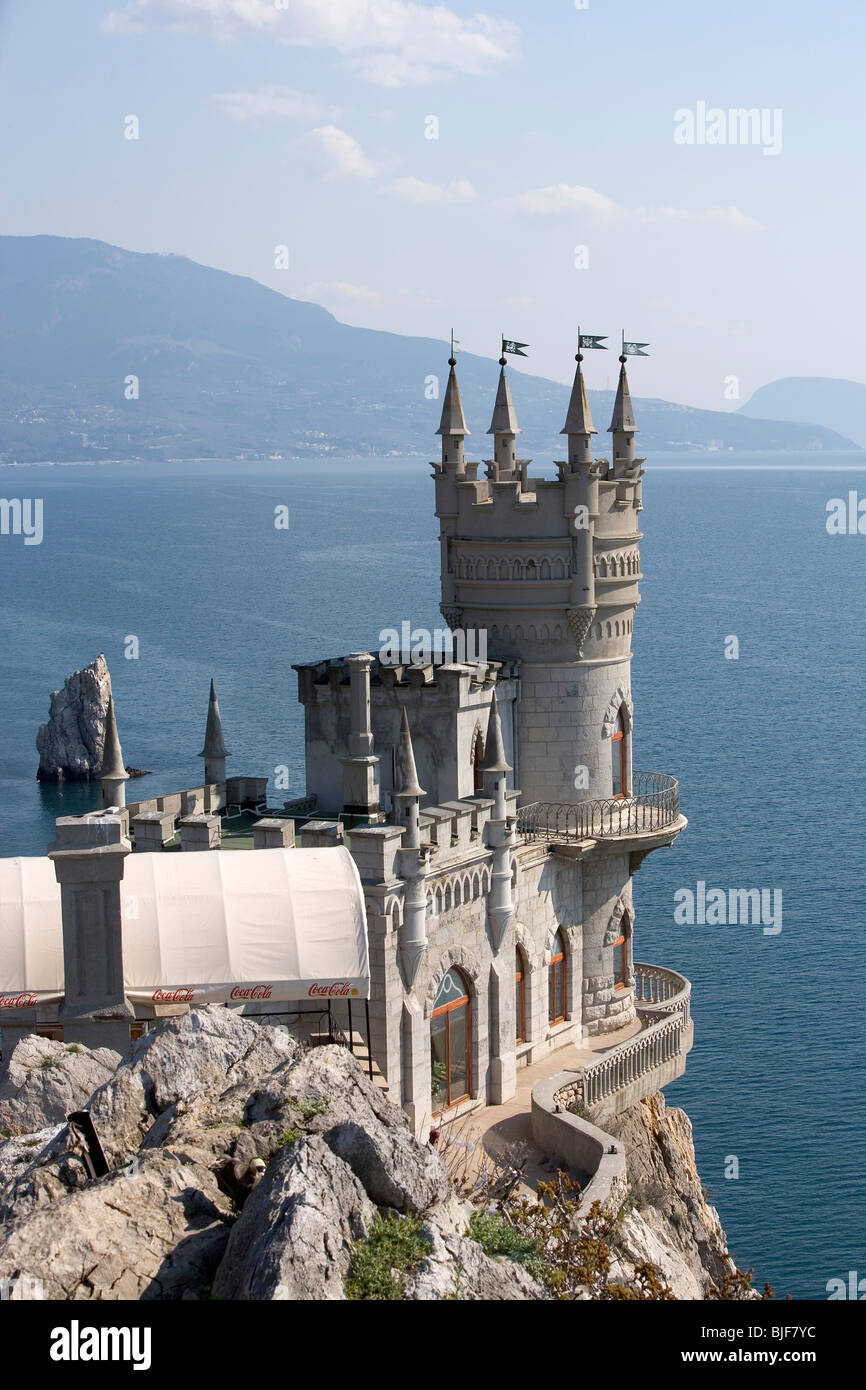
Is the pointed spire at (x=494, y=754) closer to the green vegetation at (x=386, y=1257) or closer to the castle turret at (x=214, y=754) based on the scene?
the castle turret at (x=214, y=754)

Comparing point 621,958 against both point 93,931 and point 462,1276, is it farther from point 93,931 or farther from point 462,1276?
point 462,1276

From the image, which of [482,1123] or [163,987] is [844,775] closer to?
[482,1123]

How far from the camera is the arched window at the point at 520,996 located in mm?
36562

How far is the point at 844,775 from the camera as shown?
9169 cm

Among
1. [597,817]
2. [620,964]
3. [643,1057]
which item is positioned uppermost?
[597,817]

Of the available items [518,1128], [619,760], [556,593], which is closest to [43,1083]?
[518,1128]

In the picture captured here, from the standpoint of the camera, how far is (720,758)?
9475cm

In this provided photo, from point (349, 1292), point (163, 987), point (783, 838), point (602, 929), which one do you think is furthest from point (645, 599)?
point (349, 1292)

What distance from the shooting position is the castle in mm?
34500

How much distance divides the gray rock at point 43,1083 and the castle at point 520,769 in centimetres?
1140

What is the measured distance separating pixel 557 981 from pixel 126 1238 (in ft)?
79.2

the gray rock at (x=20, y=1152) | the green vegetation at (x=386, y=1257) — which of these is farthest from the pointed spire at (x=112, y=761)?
the green vegetation at (x=386, y=1257)

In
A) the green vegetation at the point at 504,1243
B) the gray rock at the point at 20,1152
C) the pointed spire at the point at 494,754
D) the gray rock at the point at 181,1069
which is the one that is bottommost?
the green vegetation at the point at 504,1243

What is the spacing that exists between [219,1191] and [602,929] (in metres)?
24.1
